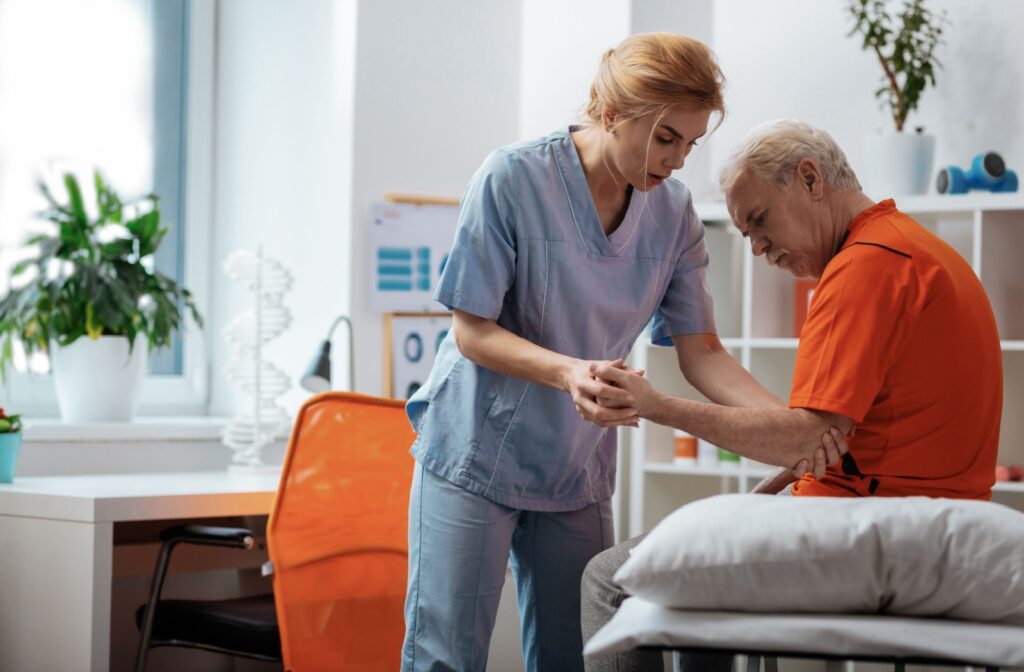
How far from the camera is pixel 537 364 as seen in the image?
170 cm

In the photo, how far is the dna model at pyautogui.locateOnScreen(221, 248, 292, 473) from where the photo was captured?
320 cm

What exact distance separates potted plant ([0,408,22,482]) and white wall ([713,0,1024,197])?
6.92 feet

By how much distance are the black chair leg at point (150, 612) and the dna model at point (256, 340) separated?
54 cm

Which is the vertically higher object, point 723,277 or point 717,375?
point 723,277

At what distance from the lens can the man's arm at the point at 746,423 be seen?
1601 mm

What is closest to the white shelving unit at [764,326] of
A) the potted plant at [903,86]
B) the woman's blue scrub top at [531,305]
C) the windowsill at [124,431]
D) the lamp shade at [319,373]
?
the potted plant at [903,86]

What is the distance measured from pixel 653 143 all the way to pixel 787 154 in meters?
0.19

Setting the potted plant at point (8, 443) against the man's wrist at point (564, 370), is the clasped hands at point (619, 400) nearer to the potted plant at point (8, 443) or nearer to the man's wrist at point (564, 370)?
the man's wrist at point (564, 370)

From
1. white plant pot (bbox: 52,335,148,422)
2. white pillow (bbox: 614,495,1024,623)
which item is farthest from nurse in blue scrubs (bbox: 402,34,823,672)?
white plant pot (bbox: 52,335,148,422)

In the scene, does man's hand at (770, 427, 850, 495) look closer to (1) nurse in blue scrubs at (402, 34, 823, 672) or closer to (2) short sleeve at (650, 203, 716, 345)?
(1) nurse in blue scrubs at (402, 34, 823, 672)

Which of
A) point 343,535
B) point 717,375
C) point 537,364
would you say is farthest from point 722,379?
point 343,535

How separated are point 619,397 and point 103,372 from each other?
2149 millimetres

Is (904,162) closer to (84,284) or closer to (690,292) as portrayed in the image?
(690,292)

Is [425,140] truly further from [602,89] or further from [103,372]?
[602,89]
